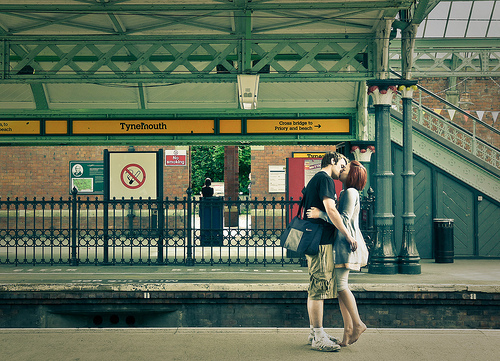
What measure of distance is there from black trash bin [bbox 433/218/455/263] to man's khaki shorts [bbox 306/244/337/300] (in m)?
6.42

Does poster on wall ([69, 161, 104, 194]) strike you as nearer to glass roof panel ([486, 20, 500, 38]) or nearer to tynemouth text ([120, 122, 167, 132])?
tynemouth text ([120, 122, 167, 132])

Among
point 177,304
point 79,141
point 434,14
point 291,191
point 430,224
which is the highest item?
point 434,14

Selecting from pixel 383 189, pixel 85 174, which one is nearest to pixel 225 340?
pixel 383 189

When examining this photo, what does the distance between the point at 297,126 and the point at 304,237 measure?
6.60 metres

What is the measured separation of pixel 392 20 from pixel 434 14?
49.6 feet

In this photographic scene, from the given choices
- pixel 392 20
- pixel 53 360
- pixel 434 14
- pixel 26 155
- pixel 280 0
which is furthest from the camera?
pixel 434 14

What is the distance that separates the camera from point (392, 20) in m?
9.79

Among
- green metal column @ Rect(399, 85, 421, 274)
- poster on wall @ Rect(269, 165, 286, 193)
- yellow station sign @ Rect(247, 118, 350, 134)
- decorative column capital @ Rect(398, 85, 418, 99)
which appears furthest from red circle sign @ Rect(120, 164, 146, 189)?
poster on wall @ Rect(269, 165, 286, 193)

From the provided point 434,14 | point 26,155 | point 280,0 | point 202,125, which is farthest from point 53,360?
point 434,14

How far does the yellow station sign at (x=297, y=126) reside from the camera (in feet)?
39.0

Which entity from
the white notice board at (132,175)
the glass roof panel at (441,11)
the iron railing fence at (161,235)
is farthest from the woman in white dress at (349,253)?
the glass roof panel at (441,11)

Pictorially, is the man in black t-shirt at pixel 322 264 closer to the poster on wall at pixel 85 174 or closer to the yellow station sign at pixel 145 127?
the yellow station sign at pixel 145 127

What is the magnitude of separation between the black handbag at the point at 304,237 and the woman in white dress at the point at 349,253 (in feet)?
0.35

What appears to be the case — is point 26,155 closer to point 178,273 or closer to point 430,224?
point 178,273
